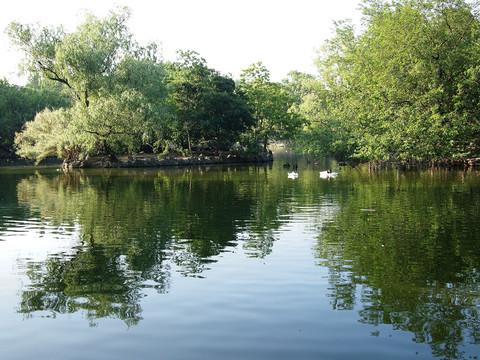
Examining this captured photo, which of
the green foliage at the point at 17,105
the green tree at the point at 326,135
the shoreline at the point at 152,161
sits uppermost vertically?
the green foliage at the point at 17,105

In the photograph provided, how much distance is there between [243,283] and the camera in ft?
34.9

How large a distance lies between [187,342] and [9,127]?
305ft

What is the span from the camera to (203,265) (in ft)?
40.5

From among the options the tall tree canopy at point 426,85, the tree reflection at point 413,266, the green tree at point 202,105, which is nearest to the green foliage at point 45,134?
the green tree at point 202,105

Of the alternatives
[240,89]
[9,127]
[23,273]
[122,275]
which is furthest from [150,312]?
[9,127]

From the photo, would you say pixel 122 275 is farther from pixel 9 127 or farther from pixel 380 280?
pixel 9 127

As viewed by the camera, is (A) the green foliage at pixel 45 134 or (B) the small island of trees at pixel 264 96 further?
(A) the green foliage at pixel 45 134

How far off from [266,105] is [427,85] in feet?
152

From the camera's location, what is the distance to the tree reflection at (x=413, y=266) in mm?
8258

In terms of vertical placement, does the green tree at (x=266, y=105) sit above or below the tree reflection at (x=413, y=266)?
above

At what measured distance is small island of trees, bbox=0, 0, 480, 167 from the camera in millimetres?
31797

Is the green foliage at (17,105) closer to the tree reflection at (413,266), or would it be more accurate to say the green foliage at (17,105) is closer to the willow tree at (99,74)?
the willow tree at (99,74)

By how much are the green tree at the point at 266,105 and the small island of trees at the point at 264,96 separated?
225 mm

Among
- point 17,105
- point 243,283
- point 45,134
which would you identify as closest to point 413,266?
point 243,283
